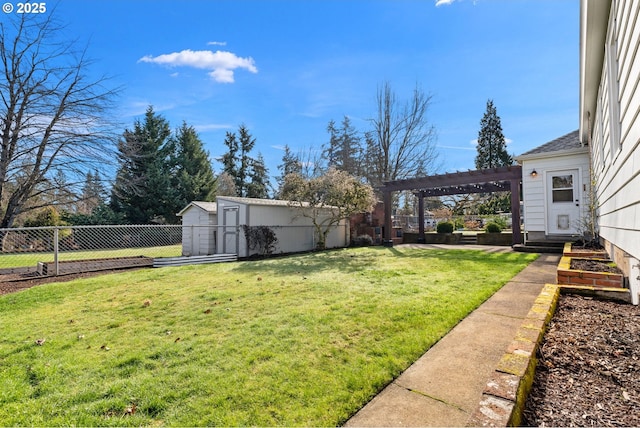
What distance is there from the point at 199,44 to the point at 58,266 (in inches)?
277

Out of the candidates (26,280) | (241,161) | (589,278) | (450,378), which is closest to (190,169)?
(241,161)

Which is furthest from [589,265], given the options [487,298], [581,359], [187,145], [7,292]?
[187,145]

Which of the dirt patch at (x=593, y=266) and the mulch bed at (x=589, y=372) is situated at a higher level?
the dirt patch at (x=593, y=266)

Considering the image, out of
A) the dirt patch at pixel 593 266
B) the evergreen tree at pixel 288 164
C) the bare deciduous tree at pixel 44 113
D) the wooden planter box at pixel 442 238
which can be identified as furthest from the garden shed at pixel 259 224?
the evergreen tree at pixel 288 164

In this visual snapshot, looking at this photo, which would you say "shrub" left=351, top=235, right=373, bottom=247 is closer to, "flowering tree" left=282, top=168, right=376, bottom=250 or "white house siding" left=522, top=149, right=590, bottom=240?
"flowering tree" left=282, top=168, right=376, bottom=250

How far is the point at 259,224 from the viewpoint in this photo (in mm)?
11805

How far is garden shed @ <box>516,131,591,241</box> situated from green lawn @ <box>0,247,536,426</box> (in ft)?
17.6

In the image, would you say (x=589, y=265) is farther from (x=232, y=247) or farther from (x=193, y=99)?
(x=193, y=99)

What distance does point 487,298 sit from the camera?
4.29m

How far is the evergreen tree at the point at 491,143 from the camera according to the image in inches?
1315

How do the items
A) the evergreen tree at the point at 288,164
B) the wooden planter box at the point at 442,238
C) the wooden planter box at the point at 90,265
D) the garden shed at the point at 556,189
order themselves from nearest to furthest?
the wooden planter box at the point at 90,265 → the garden shed at the point at 556,189 → the wooden planter box at the point at 442,238 → the evergreen tree at the point at 288,164

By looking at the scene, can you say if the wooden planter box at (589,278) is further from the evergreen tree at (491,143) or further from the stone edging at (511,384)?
the evergreen tree at (491,143)

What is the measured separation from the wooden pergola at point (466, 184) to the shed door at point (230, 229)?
22.9 ft

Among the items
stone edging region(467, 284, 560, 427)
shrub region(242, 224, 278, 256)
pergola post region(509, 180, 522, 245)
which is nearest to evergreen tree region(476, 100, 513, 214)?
pergola post region(509, 180, 522, 245)
